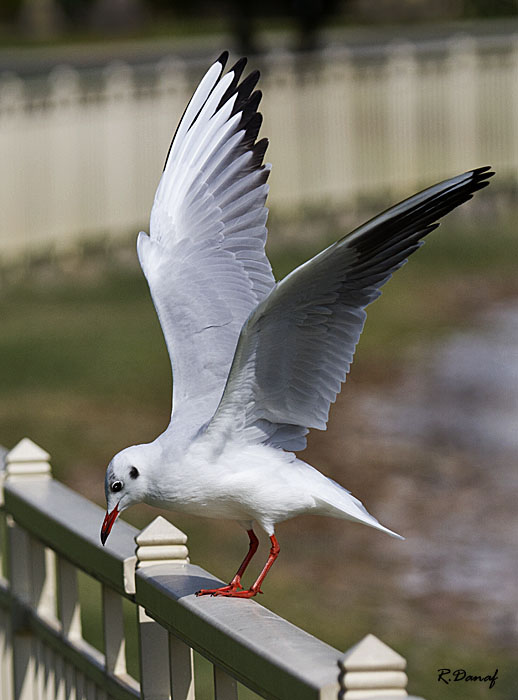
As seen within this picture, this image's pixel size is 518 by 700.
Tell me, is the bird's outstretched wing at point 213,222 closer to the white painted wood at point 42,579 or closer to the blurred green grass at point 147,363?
the white painted wood at point 42,579

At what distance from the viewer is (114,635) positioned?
3.42 m

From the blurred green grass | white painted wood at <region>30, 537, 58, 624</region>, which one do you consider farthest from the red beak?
the blurred green grass

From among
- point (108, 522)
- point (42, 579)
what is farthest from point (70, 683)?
point (108, 522)

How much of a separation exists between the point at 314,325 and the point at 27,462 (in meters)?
1.36

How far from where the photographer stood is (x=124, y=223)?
1495cm

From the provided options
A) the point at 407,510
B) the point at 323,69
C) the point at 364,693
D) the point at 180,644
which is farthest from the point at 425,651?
the point at 323,69

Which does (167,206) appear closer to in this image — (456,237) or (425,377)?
(425,377)

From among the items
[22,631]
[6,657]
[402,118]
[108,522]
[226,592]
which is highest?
[402,118]

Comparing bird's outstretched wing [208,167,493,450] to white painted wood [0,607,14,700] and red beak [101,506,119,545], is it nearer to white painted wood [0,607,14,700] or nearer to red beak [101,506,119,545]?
red beak [101,506,119,545]

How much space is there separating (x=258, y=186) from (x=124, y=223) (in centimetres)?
1104

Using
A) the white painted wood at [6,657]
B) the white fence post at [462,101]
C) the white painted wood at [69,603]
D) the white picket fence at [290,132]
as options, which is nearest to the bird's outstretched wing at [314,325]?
the white painted wood at [69,603]

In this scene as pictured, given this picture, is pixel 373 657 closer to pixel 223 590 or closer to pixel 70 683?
pixel 223 590

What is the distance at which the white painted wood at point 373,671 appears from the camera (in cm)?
210

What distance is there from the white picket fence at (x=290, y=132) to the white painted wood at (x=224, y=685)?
1131 centimetres
